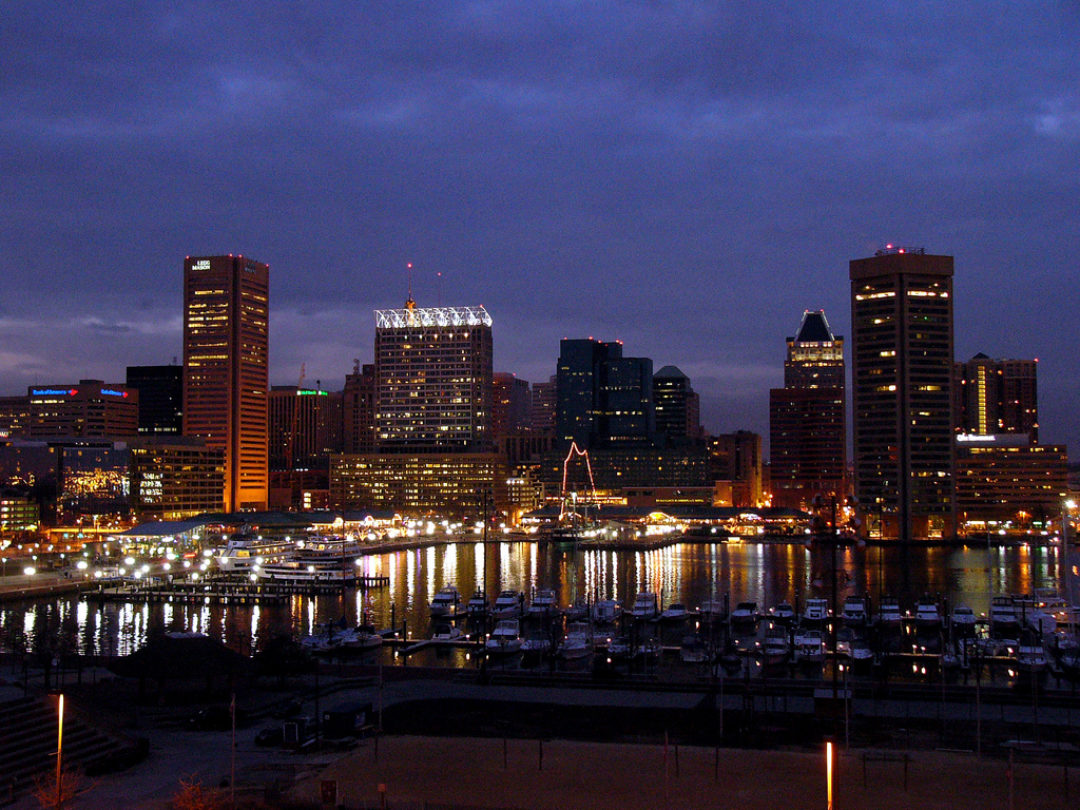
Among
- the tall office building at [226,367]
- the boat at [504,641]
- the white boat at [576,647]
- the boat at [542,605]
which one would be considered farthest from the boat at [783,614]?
the tall office building at [226,367]

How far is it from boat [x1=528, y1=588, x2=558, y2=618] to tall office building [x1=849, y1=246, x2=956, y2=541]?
77.6 meters

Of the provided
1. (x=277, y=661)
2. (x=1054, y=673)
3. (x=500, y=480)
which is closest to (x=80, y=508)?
(x=500, y=480)

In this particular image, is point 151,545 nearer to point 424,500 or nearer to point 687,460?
point 424,500

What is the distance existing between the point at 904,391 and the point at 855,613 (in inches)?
3229

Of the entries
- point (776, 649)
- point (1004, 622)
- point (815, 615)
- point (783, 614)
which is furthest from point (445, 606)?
point (1004, 622)

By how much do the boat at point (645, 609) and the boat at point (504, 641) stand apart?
31.1 feet

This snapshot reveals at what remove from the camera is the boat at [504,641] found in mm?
40375

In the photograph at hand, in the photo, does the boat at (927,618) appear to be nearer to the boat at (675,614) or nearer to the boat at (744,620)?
the boat at (744,620)

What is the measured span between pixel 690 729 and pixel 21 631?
39299 millimetres

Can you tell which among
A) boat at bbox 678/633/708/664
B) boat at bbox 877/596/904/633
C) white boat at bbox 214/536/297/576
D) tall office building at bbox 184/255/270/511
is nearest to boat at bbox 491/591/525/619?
boat at bbox 678/633/708/664

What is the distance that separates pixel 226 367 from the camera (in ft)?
526

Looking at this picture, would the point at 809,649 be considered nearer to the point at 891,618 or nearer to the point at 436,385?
the point at 891,618

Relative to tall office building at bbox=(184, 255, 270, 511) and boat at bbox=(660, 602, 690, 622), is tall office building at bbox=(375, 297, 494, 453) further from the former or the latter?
boat at bbox=(660, 602, 690, 622)

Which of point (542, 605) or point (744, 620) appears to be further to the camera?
point (542, 605)
